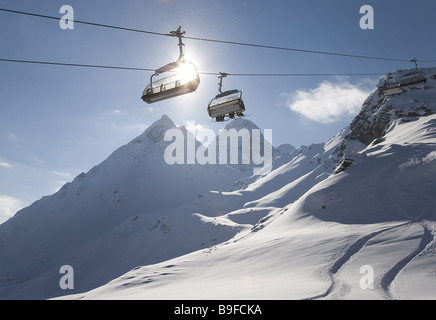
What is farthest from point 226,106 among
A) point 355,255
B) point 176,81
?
point 355,255

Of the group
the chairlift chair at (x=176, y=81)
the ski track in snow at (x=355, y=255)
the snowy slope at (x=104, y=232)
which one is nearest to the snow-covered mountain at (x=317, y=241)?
the ski track in snow at (x=355, y=255)

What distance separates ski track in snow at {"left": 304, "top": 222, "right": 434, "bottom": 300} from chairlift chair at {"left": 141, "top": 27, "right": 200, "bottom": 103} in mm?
7976

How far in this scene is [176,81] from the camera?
35.2 feet

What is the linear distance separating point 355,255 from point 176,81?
11702mm

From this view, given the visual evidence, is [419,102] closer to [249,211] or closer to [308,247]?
[249,211]

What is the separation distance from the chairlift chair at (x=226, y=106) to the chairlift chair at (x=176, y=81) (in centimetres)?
297

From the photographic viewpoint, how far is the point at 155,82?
11398mm

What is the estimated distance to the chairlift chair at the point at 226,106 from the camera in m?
13.5

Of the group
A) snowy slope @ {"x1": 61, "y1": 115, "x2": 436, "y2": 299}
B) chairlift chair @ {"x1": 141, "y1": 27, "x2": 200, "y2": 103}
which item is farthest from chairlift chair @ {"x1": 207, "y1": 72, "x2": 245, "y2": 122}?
snowy slope @ {"x1": 61, "y1": 115, "x2": 436, "y2": 299}

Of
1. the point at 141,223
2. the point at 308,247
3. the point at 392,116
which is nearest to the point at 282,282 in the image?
the point at 308,247

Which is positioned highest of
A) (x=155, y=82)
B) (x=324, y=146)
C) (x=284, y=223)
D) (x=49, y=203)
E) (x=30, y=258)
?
(x=324, y=146)

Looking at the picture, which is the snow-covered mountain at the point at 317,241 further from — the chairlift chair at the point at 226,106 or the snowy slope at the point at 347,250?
the chairlift chair at the point at 226,106

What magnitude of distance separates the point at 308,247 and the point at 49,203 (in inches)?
8453

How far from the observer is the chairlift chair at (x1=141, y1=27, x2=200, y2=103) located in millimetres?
10445
